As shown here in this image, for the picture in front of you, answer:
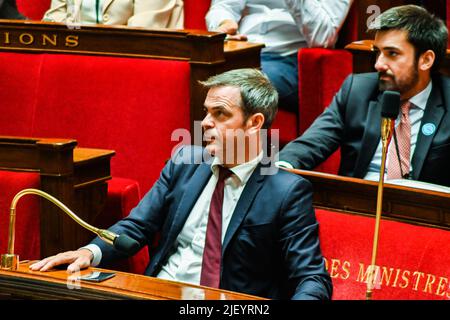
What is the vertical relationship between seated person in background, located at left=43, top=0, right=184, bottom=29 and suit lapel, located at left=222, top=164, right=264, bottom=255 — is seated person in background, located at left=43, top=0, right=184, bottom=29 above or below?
above

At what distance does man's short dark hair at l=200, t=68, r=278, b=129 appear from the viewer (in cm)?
102

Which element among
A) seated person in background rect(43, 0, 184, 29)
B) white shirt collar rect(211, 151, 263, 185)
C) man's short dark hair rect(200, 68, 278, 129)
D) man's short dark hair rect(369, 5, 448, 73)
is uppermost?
seated person in background rect(43, 0, 184, 29)

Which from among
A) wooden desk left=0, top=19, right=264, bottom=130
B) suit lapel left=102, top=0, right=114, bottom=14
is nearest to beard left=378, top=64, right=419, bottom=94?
wooden desk left=0, top=19, right=264, bottom=130

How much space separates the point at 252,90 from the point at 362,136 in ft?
0.91

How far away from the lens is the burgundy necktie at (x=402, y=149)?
3.94ft

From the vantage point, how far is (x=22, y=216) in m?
1.15

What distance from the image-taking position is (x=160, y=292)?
2.55ft

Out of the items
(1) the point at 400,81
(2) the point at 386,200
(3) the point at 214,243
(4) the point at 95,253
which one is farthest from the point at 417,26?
(4) the point at 95,253

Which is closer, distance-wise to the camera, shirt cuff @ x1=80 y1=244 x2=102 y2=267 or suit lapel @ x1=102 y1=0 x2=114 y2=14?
shirt cuff @ x1=80 y1=244 x2=102 y2=267

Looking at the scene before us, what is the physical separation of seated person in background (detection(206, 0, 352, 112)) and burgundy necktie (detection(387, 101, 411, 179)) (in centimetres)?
41

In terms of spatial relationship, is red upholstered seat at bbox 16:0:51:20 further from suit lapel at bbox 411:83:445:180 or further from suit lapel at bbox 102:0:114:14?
suit lapel at bbox 411:83:445:180

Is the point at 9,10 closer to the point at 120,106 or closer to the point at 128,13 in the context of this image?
the point at 128,13
